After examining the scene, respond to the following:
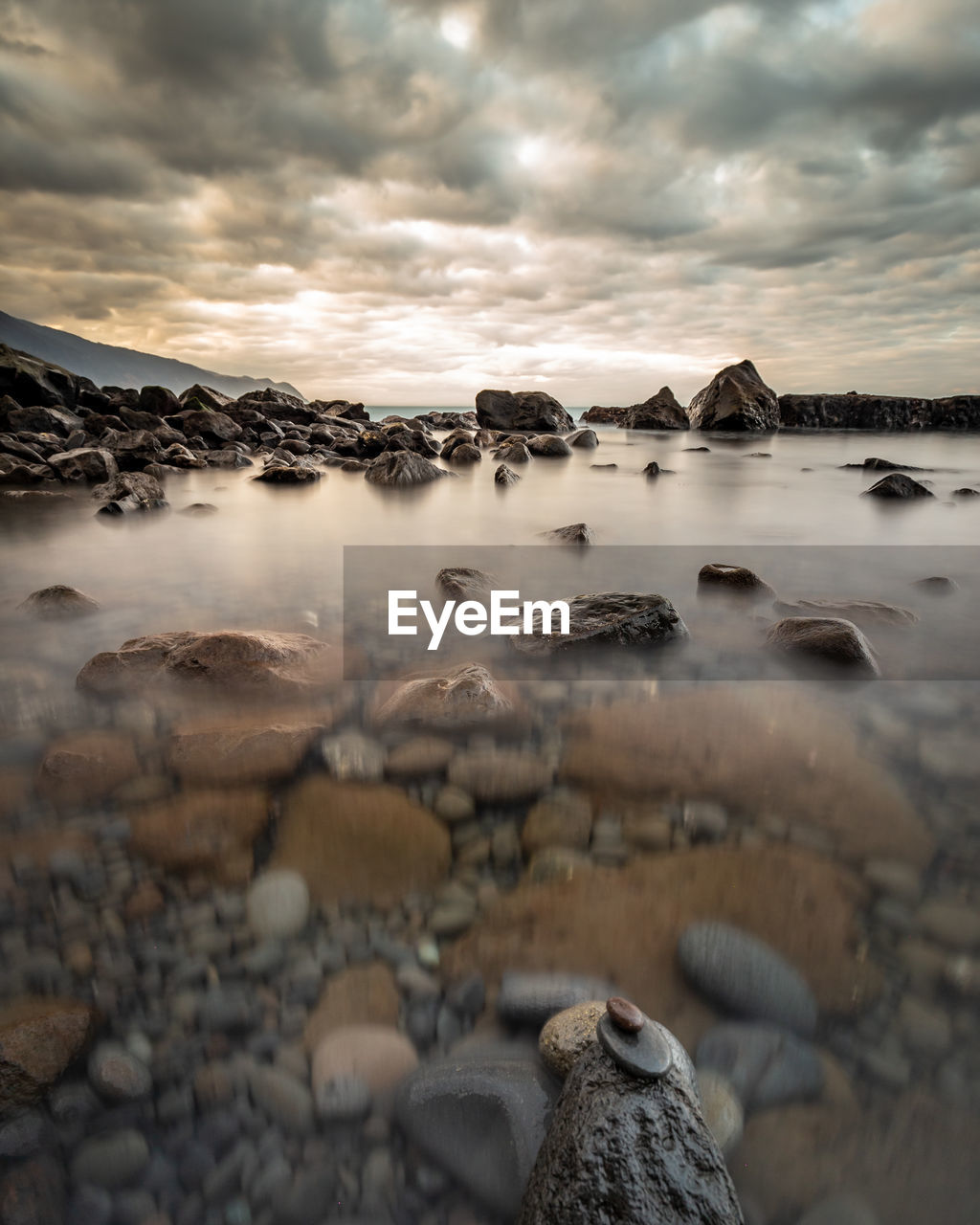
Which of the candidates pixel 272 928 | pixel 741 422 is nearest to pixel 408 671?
pixel 272 928

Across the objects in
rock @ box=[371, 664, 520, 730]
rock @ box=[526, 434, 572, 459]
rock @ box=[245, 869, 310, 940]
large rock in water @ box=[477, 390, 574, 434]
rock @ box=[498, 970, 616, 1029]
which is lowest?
rock @ box=[498, 970, 616, 1029]

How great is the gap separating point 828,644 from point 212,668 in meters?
2.58

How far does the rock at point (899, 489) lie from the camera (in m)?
8.03

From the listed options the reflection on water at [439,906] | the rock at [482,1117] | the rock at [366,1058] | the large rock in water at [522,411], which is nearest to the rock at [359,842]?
the reflection on water at [439,906]

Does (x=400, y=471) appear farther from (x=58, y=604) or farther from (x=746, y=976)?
(x=746, y=976)

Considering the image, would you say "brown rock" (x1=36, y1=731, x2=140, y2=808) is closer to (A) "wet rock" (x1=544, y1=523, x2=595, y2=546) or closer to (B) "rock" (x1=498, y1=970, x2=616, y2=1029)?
(B) "rock" (x1=498, y1=970, x2=616, y2=1029)

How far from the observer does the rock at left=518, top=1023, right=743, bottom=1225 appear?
77 cm

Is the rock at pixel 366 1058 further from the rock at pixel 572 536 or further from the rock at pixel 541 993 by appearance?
the rock at pixel 572 536

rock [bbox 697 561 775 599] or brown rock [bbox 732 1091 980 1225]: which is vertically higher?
rock [bbox 697 561 775 599]

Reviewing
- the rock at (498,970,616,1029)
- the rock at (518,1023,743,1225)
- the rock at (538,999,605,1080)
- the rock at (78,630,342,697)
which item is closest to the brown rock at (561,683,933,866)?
the rock at (498,970,616,1029)

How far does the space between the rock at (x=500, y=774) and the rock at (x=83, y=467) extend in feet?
30.0

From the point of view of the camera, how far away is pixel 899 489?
316 inches

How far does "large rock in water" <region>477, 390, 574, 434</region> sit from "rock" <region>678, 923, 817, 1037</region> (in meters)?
22.6

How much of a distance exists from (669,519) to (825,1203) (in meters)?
6.18
